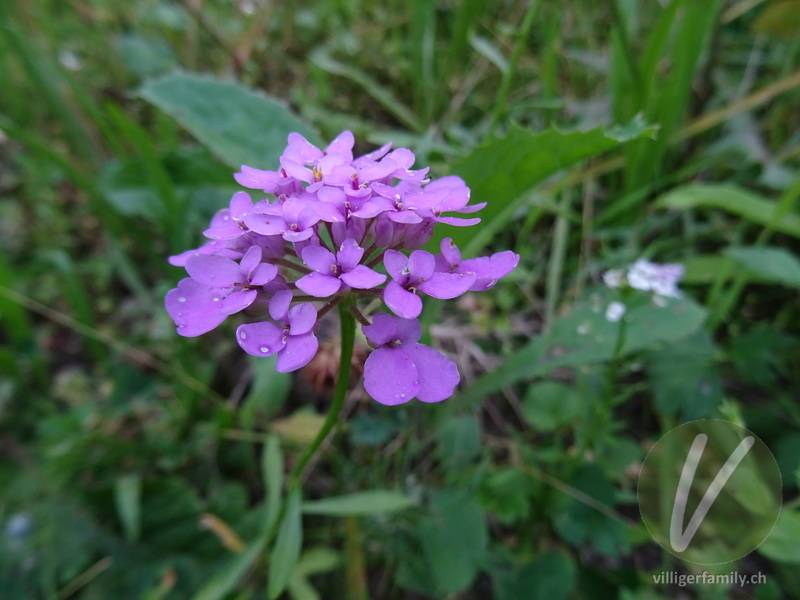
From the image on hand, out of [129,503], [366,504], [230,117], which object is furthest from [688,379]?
[129,503]

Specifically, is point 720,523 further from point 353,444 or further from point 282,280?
point 282,280

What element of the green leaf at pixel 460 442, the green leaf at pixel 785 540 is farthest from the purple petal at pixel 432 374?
the green leaf at pixel 785 540

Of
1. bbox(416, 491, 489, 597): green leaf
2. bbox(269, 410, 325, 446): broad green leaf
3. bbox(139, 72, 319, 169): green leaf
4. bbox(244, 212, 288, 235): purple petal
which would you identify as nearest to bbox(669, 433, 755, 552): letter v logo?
bbox(416, 491, 489, 597): green leaf

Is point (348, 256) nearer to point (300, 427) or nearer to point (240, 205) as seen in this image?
point (240, 205)

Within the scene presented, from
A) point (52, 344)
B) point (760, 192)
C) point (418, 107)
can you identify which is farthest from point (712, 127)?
point (52, 344)

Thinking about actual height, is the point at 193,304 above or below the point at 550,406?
above

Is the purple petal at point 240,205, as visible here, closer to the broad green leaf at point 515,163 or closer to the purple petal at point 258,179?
the purple petal at point 258,179

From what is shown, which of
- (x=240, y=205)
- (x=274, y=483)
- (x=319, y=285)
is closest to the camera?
(x=319, y=285)
